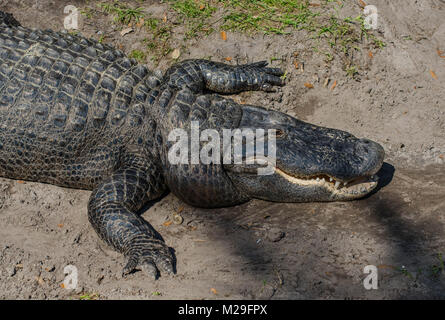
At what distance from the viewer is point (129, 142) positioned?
452 cm

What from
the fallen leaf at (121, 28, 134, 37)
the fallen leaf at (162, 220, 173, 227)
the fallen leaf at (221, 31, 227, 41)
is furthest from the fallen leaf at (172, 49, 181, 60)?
the fallen leaf at (162, 220, 173, 227)

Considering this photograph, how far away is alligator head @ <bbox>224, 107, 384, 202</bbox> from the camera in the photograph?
13.5ft

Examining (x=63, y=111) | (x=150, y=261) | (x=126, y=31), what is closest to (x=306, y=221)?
(x=150, y=261)

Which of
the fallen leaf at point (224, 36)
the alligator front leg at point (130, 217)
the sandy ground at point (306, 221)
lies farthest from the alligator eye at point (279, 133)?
the fallen leaf at point (224, 36)

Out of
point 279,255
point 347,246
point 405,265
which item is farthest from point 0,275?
point 405,265

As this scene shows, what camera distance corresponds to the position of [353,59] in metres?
5.62

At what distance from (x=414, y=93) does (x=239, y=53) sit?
2.07 m

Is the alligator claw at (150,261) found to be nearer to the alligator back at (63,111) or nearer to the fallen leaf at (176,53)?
the alligator back at (63,111)

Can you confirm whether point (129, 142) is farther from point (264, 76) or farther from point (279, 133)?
point (264, 76)

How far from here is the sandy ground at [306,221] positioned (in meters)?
3.57

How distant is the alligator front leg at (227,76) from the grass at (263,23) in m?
0.54

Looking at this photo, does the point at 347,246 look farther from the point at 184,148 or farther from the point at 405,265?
the point at 184,148

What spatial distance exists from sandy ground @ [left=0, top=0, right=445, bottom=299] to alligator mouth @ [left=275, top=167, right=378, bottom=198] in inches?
5.5

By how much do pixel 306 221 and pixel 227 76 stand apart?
79.7 inches
